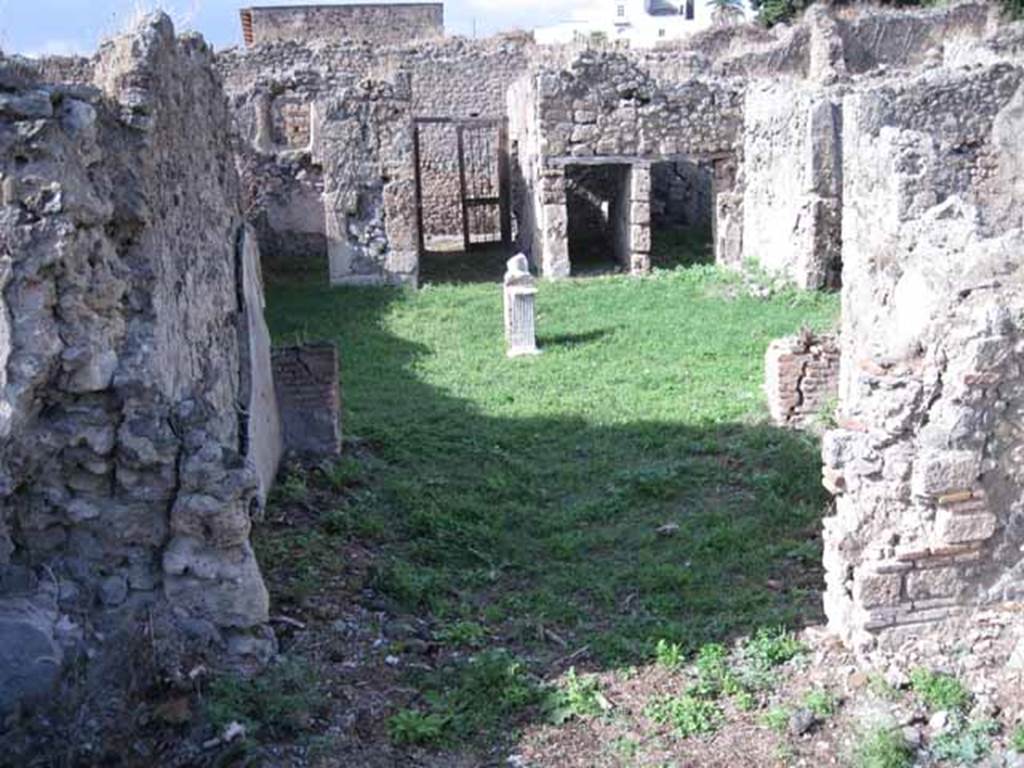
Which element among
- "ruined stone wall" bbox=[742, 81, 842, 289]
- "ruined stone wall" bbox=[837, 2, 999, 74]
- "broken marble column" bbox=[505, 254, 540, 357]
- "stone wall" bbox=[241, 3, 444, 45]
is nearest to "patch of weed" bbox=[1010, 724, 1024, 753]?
"broken marble column" bbox=[505, 254, 540, 357]

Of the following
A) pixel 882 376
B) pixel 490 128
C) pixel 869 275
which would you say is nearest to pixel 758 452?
pixel 869 275

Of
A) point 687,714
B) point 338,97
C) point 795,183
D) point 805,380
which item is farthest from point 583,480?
point 338,97

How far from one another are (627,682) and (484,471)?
3234 mm

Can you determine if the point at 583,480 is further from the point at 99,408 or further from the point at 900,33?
the point at 900,33

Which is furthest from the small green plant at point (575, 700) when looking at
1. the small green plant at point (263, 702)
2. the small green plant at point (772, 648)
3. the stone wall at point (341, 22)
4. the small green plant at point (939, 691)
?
the stone wall at point (341, 22)

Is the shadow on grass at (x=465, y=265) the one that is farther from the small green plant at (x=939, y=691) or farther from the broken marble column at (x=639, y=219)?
the small green plant at (x=939, y=691)

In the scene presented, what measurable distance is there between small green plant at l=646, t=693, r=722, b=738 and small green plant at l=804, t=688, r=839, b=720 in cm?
36

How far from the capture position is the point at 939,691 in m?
4.51

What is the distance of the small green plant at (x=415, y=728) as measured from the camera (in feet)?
14.4

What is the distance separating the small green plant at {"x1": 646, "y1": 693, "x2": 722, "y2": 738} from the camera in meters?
4.45

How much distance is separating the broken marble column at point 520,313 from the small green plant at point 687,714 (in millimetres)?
7147

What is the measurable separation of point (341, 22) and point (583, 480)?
22.5 meters

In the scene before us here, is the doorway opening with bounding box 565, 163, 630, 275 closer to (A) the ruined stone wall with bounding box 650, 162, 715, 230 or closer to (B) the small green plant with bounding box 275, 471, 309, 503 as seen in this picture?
(A) the ruined stone wall with bounding box 650, 162, 715, 230

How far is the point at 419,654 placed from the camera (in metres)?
5.15
